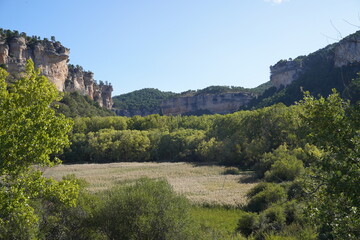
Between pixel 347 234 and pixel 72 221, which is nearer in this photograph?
pixel 347 234

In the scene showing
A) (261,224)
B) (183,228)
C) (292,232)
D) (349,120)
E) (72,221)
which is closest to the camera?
(349,120)

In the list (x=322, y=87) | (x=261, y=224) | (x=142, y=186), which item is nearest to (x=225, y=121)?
(x=322, y=87)

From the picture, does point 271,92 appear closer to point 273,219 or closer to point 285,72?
point 285,72

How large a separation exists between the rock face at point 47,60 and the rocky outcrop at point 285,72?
94.7 m

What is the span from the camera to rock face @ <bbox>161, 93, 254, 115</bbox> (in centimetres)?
17462

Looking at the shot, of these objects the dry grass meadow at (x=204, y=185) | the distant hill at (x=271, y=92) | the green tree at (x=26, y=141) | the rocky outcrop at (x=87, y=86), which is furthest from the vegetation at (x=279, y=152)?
the rocky outcrop at (x=87, y=86)

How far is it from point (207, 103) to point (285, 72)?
55769 millimetres

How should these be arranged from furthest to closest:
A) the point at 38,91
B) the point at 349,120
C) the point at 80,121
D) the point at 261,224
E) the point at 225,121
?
the point at 80,121, the point at 225,121, the point at 261,224, the point at 38,91, the point at 349,120

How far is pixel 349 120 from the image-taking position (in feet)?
23.8

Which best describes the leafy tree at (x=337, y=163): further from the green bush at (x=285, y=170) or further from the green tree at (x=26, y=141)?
the green bush at (x=285, y=170)

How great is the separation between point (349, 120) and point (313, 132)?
3.44 feet

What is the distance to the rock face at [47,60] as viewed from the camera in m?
94.0

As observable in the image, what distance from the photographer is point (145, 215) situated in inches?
616

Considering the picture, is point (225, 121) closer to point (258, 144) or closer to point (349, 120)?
point (258, 144)
